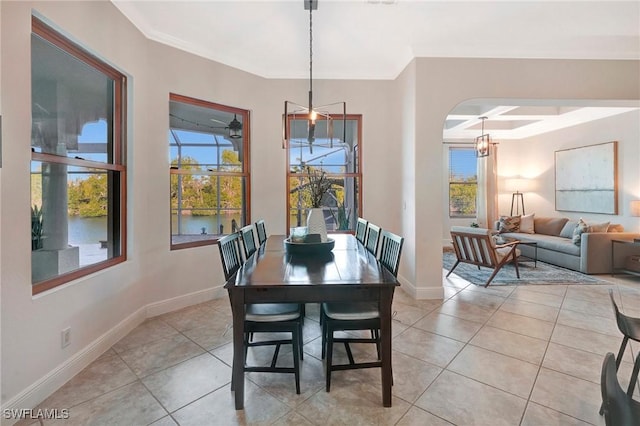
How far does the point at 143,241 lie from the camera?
303 centimetres

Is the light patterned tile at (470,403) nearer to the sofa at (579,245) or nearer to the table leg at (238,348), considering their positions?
the table leg at (238,348)

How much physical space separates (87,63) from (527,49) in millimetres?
4590

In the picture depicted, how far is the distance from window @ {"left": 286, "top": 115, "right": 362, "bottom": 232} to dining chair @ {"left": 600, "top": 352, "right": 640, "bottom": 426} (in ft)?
11.5

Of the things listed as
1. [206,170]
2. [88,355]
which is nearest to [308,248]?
[88,355]

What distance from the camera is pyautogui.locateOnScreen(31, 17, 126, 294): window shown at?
6.51ft

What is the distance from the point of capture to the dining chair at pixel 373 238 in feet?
8.73

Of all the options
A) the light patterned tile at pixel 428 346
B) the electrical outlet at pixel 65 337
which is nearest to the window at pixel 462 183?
the light patterned tile at pixel 428 346

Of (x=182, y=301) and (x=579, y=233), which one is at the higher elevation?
(x=579, y=233)

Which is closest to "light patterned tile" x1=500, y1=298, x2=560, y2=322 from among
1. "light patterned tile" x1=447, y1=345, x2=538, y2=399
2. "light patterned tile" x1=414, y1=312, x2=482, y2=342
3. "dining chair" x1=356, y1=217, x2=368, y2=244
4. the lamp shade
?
"light patterned tile" x1=414, y1=312, x2=482, y2=342

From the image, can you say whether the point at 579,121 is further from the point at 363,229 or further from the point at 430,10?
the point at 363,229

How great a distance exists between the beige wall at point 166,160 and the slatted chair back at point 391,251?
135 centimetres

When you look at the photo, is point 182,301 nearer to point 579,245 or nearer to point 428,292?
point 428,292

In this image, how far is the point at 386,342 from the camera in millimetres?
1792

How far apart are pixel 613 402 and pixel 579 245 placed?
5.31m
